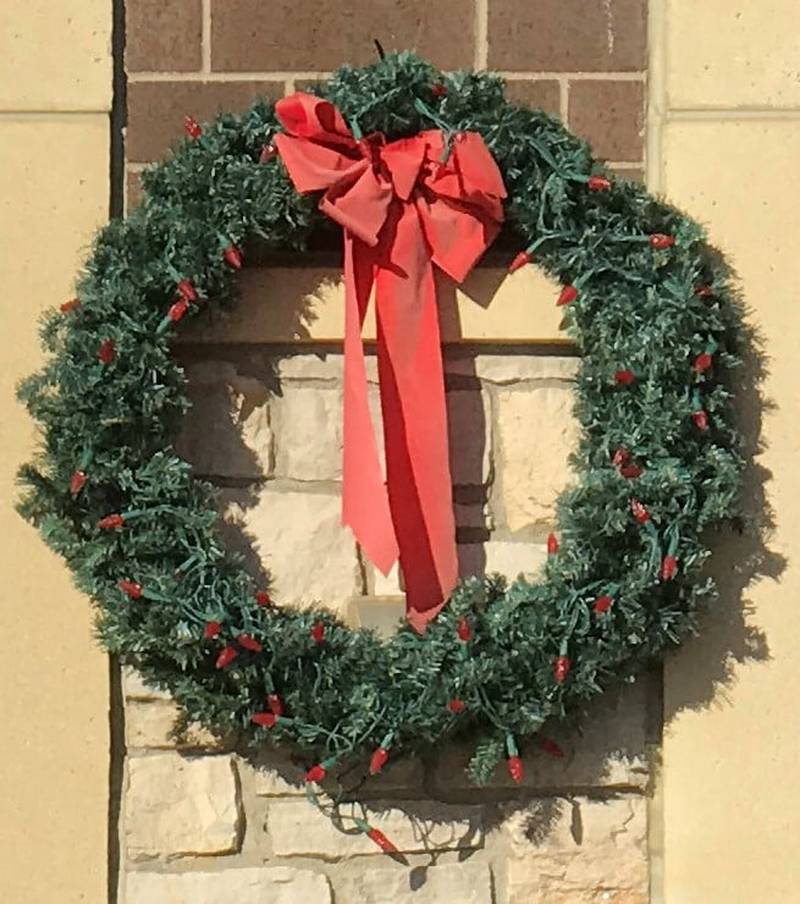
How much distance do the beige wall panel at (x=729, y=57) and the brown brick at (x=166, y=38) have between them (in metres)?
0.85

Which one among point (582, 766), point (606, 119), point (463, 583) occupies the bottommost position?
point (582, 766)

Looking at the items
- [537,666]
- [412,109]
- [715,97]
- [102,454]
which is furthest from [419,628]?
[715,97]

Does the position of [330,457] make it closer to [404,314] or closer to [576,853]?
[404,314]

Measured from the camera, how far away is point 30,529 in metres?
2.70

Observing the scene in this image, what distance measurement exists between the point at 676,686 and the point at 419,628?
477mm

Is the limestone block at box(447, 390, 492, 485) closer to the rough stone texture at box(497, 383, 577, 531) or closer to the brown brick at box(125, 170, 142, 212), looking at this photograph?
the rough stone texture at box(497, 383, 577, 531)

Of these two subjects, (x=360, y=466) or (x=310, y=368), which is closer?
(x=360, y=466)

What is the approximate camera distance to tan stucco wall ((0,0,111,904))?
2.68 metres

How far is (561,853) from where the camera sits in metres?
2.71

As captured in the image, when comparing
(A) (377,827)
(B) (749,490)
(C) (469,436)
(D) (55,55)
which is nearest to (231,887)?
(A) (377,827)

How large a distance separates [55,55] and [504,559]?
47.4 inches

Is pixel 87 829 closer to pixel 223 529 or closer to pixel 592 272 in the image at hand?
pixel 223 529

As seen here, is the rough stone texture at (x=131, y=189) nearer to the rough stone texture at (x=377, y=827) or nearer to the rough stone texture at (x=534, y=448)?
the rough stone texture at (x=534, y=448)

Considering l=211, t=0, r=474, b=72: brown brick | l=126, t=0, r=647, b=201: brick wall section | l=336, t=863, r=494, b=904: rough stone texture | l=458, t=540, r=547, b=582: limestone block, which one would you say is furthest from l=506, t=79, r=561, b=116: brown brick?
l=336, t=863, r=494, b=904: rough stone texture
